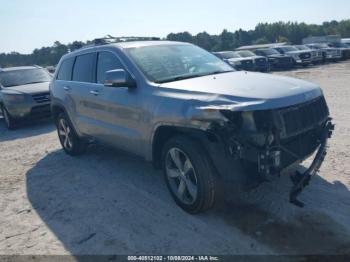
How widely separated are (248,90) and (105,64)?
239 cm

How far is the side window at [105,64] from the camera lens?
4.86 meters

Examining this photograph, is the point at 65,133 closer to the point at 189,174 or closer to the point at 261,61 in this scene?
the point at 189,174

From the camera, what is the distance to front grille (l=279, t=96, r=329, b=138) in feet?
11.3

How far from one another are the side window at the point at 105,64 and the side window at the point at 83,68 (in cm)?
24

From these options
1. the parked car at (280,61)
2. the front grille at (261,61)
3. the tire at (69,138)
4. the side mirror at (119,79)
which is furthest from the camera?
the parked car at (280,61)

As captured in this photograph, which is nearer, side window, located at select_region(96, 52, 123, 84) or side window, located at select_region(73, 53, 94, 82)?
side window, located at select_region(96, 52, 123, 84)

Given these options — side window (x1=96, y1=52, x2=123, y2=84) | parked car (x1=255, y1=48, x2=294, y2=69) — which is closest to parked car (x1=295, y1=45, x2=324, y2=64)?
parked car (x1=255, y1=48, x2=294, y2=69)

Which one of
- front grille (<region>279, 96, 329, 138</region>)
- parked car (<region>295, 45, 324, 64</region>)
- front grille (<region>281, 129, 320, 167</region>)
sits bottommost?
parked car (<region>295, 45, 324, 64</region>)

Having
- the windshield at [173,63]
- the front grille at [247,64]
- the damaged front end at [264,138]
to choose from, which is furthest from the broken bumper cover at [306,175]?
the front grille at [247,64]

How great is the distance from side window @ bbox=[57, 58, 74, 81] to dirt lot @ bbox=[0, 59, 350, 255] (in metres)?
1.66

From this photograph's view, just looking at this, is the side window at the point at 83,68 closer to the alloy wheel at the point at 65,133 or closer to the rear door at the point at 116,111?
the rear door at the point at 116,111

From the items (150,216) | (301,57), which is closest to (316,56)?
(301,57)

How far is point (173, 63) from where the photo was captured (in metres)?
4.73

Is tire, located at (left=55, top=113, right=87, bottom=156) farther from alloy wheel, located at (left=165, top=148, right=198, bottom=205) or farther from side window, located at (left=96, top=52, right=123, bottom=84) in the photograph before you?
alloy wheel, located at (left=165, top=148, right=198, bottom=205)
